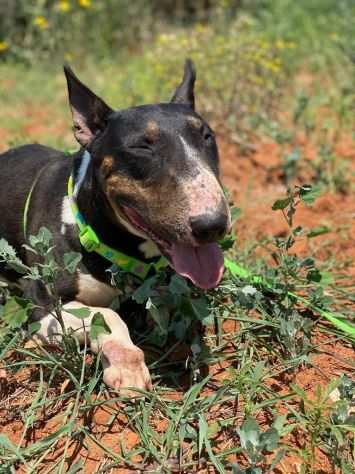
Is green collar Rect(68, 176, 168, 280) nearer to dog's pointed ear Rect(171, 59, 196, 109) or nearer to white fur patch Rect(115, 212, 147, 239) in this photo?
white fur patch Rect(115, 212, 147, 239)

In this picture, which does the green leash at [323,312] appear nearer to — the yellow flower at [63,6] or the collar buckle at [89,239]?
the collar buckle at [89,239]

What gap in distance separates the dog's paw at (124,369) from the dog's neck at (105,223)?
52cm

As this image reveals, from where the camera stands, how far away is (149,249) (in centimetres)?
306

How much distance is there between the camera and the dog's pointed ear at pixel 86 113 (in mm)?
3041

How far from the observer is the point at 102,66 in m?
9.47

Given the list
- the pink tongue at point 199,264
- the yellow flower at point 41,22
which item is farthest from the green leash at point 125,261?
the yellow flower at point 41,22

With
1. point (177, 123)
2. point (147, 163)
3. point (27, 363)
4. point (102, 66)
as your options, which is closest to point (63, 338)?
point (27, 363)

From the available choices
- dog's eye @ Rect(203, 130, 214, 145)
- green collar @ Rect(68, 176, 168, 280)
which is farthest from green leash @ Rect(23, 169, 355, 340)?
dog's eye @ Rect(203, 130, 214, 145)

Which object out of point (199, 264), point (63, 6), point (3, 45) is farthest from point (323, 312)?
point (3, 45)

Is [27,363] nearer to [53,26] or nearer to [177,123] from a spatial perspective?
[177,123]

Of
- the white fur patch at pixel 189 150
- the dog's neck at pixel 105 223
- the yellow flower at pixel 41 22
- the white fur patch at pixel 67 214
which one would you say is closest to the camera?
the white fur patch at pixel 189 150

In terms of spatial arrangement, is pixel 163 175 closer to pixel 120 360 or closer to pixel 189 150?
pixel 189 150

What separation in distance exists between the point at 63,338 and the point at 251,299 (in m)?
0.94

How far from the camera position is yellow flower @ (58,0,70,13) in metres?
8.91
